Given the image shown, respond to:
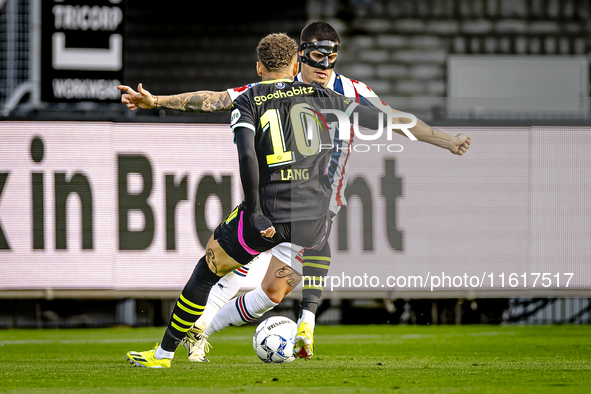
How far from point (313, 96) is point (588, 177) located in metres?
4.75

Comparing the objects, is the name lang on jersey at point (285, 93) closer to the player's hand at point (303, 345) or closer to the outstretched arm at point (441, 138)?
the outstretched arm at point (441, 138)

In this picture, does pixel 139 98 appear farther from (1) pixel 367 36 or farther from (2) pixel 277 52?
(1) pixel 367 36

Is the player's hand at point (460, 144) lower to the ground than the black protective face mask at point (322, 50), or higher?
lower

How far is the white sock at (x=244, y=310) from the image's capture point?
6.14m

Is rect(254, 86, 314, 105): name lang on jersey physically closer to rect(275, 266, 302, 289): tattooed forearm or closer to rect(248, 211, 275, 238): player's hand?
rect(248, 211, 275, 238): player's hand

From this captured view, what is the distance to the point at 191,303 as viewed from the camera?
5.37 m

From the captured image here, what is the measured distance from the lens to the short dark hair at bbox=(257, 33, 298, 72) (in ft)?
18.5

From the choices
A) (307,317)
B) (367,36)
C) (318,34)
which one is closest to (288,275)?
(307,317)

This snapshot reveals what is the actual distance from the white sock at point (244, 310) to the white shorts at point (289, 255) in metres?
0.27

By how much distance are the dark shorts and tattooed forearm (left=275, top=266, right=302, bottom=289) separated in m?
0.59

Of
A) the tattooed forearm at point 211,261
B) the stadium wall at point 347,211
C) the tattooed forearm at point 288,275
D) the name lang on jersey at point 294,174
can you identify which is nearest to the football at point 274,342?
the tattooed forearm at point 288,275

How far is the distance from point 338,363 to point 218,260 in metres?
1.39

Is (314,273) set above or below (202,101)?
below

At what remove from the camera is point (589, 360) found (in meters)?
6.39
